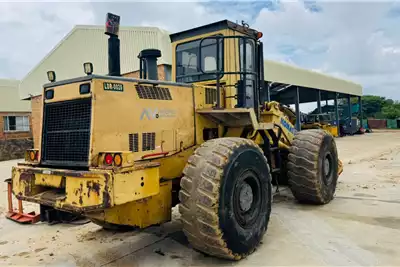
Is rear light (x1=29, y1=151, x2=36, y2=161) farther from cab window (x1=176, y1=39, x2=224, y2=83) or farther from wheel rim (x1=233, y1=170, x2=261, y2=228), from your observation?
wheel rim (x1=233, y1=170, x2=261, y2=228)

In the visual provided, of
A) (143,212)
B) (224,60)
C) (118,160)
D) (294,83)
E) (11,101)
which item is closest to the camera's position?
(118,160)

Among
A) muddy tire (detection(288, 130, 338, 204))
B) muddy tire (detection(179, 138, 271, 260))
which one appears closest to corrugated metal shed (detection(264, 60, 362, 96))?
muddy tire (detection(288, 130, 338, 204))

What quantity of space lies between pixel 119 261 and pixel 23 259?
132 cm

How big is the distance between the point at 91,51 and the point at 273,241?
18440 millimetres

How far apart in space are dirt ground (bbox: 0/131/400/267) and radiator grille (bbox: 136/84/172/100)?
201 cm

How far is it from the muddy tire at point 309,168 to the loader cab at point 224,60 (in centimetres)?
132

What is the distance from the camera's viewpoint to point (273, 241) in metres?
4.80

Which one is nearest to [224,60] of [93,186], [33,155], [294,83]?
[93,186]

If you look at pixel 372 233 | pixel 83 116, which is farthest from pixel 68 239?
pixel 372 233

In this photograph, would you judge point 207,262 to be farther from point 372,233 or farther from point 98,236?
point 372,233

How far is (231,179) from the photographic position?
13.4 ft

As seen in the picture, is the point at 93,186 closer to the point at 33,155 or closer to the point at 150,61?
the point at 33,155

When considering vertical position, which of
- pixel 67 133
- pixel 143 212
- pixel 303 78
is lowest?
pixel 143 212

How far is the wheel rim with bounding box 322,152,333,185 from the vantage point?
21.9 ft
